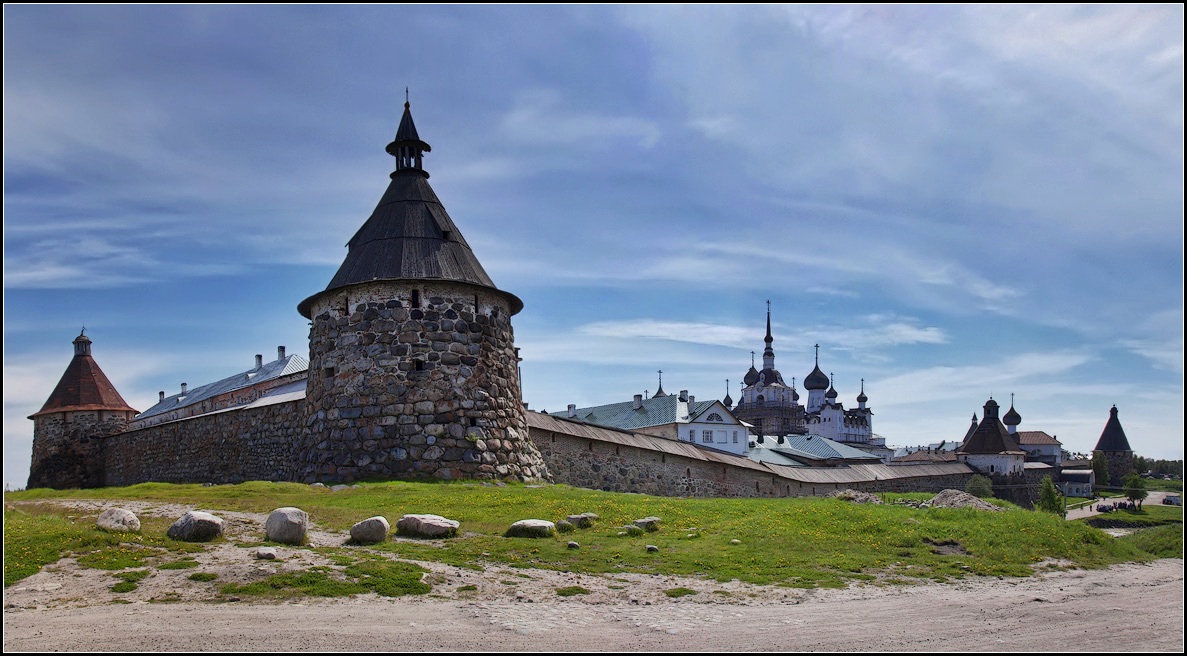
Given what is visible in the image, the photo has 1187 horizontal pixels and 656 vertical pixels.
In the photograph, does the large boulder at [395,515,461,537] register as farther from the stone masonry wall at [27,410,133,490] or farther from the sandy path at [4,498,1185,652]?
the stone masonry wall at [27,410,133,490]

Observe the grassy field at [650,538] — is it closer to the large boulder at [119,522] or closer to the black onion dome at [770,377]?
the large boulder at [119,522]

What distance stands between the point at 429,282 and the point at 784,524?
11.4 m

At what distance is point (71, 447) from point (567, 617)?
40587 millimetres

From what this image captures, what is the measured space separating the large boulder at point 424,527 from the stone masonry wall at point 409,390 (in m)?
7.79

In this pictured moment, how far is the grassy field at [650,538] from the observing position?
11758 millimetres

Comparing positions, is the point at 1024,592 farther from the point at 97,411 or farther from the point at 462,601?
the point at 97,411

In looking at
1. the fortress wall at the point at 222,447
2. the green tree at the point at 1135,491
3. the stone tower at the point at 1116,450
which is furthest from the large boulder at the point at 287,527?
the stone tower at the point at 1116,450

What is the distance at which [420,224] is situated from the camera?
2438cm

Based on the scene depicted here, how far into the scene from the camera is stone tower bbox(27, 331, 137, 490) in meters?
41.3

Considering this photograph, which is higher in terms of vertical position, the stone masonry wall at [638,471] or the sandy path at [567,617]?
the stone masonry wall at [638,471]

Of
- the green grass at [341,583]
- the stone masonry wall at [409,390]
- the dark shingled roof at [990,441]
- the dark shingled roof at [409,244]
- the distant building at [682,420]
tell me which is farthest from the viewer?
the dark shingled roof at [990,441]

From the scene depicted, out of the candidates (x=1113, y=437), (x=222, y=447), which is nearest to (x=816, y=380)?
(x=1113, y=437)

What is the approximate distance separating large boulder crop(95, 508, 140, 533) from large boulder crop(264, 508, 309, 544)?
177 centimetres

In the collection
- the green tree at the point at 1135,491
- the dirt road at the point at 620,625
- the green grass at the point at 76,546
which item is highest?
the green grass at the point at 76,546
